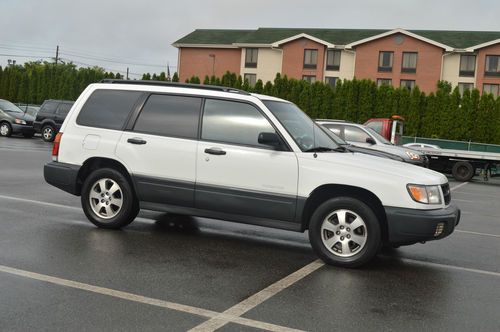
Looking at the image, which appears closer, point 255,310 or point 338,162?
point 255,310

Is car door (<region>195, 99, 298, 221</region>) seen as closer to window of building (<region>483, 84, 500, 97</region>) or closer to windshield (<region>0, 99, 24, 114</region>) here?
windshield (<region>0, 99, 24, 114</region>)

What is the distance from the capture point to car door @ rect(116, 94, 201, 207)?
265 inches

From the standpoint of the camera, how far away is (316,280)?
18.1 ft

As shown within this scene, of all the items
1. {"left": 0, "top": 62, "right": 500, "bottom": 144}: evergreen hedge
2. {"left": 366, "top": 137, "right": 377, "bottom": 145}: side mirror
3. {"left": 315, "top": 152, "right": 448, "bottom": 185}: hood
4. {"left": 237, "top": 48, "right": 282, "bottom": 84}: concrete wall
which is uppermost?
{"left": 237, "top": 48, "right": 282, "bottom": 84}: concrete wall

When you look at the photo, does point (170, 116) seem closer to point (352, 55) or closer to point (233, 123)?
point (233, 123)

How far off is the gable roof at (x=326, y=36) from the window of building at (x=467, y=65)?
928 mm

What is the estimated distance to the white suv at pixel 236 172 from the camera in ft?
19.5

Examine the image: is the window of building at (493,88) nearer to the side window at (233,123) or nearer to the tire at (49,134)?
the tire at (49,134)

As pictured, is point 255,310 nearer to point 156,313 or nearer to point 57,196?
point 156,313

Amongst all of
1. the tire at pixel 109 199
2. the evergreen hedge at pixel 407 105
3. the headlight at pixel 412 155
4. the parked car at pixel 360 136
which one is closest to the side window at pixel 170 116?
the tire at pixel 109 199

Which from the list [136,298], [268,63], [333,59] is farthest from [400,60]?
[136,298]

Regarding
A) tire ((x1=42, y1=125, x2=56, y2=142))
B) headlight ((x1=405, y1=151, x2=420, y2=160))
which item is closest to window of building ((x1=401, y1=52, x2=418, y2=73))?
tire ((x1=42, y1=125, x2=56, y2=142))

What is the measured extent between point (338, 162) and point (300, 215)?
70 centimetres

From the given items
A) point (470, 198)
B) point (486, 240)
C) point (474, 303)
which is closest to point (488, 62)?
point (470, 198)
